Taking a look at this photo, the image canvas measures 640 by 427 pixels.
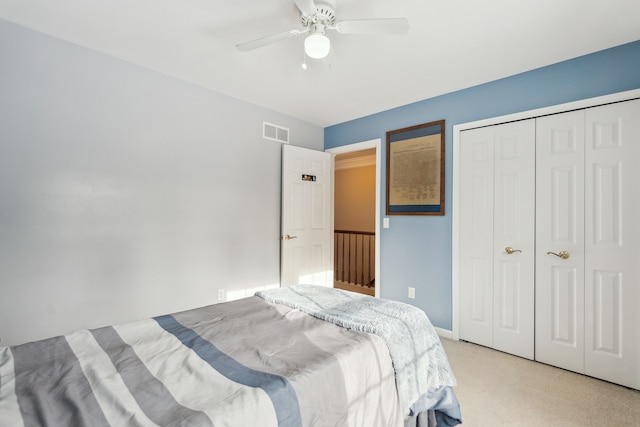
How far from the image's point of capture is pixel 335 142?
423 cm

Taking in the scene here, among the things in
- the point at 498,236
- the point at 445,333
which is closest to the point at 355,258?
the point at 445,333

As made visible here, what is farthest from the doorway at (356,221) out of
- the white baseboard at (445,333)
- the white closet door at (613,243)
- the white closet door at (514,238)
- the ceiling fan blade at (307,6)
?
the ceiling fan blade at (307,6)

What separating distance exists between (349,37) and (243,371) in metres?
2.22

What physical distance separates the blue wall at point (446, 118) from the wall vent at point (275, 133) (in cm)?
80

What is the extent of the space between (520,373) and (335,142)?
3298 mm

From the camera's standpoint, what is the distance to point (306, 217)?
3881mm

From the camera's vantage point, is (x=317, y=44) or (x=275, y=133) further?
(x=275, y=133)

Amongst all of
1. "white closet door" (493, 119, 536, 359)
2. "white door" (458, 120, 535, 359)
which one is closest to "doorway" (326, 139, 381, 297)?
"white door" (458, 120, 535, 359)

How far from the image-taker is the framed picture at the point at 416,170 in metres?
3.19

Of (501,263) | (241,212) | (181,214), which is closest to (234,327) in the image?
(181,214)

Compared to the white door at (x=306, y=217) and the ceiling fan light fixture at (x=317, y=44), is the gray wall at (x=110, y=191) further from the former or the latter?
the ceiling fan light fixture at (x=317, y=44)

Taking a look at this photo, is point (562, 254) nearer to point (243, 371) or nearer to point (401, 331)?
point (401, 331)

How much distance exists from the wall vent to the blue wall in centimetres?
80

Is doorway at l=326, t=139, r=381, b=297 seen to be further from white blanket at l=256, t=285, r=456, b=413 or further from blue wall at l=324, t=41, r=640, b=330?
white blanket at l=256, t=285, r=456, b=413
